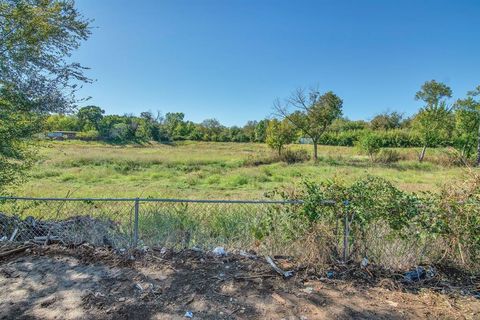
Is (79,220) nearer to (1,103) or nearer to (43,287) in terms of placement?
(43,287)

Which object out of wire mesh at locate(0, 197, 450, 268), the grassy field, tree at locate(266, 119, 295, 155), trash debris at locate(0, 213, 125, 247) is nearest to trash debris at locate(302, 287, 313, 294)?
wire mesh at locate(0, 197, 450, 268)

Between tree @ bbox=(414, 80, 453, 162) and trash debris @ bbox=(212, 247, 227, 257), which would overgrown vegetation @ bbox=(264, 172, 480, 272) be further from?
tree @ bbox=(414, 80, 453, 162)

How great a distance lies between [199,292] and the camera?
9.47 ft

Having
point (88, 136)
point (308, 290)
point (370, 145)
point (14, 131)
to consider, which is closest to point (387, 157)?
point (370, 145)

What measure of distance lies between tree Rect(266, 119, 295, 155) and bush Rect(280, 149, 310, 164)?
0.53 m

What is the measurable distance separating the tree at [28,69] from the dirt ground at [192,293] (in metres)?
3.67

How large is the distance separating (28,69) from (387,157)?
2538cm

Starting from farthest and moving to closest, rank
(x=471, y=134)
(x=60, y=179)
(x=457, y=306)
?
(x=471, y=134), (x=60, y=179), (x=457, y=306)

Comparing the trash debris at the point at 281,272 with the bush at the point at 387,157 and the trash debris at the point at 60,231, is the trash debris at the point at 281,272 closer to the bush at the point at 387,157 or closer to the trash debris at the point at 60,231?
the trash debris at the point at 60,231

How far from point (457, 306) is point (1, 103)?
26.0 feet

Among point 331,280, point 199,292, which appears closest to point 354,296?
point 331,280

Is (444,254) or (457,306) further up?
(444,254)

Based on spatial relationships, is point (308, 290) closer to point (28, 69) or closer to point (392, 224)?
point (392, 224)

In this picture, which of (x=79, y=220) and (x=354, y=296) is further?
(x=79, y=220)
